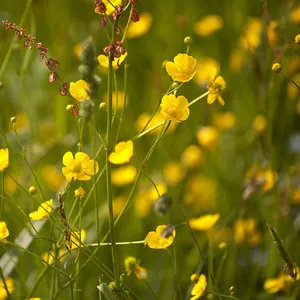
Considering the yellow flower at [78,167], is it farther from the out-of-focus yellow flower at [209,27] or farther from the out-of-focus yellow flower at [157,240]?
the out-of-focus yellow flower at [209,27]

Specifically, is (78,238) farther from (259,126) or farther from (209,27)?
(209,27)

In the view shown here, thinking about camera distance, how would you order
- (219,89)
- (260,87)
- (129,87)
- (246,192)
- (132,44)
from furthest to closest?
(132,44) < (129,87) < (260,87) < (246,192) < (219,89)

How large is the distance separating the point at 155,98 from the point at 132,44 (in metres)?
0.41

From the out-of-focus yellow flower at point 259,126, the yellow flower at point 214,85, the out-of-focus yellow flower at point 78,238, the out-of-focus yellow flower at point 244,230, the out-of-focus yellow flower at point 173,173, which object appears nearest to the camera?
the out-of-focus yellow flower at point 78,238

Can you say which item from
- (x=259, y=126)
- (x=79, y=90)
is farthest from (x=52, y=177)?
(x=79, y=90)

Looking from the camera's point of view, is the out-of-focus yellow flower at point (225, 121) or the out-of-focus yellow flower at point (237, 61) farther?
the out-of-focus yellow flower at point (237, 61)

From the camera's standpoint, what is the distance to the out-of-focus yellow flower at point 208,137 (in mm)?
2008

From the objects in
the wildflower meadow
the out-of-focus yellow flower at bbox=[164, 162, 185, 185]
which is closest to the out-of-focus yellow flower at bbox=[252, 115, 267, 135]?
the wildflower meadow

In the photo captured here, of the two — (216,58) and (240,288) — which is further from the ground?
(216,58)

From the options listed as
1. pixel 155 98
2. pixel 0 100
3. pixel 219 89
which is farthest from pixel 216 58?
pixel 219 89

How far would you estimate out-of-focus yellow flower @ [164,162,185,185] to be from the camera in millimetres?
2049

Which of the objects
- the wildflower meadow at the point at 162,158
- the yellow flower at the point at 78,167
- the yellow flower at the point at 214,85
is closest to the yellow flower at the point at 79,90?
the wildflower meadow at the point at 162,158

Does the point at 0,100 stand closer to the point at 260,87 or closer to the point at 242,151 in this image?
the point at 242,151

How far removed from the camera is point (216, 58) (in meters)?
2.56
